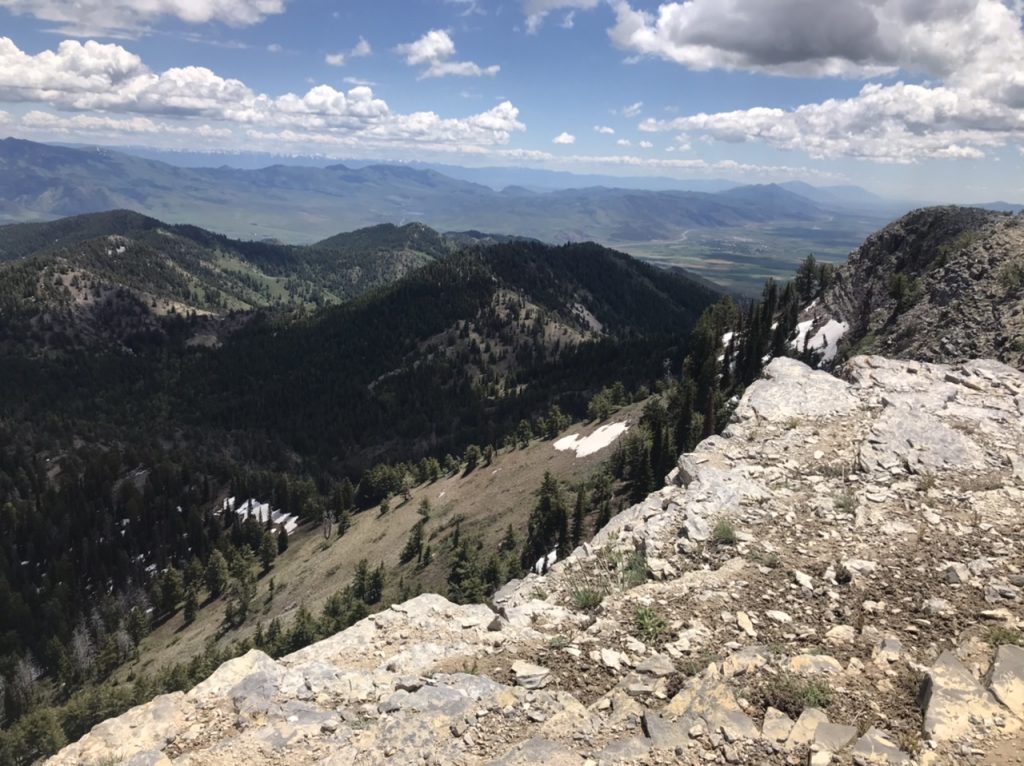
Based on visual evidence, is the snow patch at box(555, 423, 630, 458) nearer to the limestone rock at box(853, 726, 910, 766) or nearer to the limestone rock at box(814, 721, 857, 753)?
the limestone rock at box(814, 721, 857, 753)

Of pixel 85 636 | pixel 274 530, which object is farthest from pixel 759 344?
pixel 85 636

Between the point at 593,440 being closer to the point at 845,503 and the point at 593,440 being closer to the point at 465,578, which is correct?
the point at 465,578

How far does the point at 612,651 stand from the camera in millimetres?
15891

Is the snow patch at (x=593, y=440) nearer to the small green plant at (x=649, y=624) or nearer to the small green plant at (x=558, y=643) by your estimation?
the small green plant at (x=649, y=624)

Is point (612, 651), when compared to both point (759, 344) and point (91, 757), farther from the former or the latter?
point (759, 344)

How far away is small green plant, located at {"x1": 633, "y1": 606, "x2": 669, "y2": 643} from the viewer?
16.3 metres

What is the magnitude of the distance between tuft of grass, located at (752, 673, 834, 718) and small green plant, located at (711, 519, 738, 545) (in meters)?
6.47

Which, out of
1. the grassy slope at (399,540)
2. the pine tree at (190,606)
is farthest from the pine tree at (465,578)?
the pine tree at (190,606)

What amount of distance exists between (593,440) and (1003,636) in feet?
339

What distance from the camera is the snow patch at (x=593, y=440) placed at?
112000mm

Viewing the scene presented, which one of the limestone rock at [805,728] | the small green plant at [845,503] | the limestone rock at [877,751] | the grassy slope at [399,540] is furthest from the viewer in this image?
the grassy slope at [399,540]

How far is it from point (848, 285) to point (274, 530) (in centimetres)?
16883

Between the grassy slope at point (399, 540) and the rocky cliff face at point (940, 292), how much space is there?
1977 inches

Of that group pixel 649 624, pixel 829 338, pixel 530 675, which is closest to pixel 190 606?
pixel 530 675
